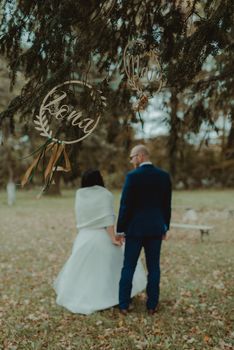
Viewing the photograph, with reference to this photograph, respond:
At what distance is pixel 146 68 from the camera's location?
3695 millimetres

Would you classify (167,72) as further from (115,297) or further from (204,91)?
(115,297)

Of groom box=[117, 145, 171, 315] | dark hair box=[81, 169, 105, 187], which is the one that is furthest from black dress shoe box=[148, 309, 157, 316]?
dark hair box=[81, 169, 105, 187]

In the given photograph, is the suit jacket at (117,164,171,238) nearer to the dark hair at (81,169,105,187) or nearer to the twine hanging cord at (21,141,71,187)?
the dark hair at (81,169,105,187)

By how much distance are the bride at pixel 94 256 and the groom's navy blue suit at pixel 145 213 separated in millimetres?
387

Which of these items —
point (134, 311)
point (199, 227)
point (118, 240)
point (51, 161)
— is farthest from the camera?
point (199, 227)

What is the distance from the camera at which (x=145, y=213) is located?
16.2ft

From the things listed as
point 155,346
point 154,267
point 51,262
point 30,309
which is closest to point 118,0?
point 154,267

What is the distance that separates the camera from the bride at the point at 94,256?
5355 mm

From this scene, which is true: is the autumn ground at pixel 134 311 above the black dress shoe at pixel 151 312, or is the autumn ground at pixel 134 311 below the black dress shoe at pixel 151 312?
below

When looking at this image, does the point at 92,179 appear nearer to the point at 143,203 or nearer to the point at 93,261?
the point at 143,203

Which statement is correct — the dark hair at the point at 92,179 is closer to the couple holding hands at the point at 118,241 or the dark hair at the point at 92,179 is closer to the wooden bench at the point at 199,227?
the couple holding hands at the point at 118,241

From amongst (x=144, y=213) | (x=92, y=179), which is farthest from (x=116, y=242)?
(x=92, y=179)

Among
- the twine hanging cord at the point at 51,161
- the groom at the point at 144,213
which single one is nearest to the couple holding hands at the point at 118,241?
the groom at the point at 144,213

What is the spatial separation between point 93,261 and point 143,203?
1.08m
